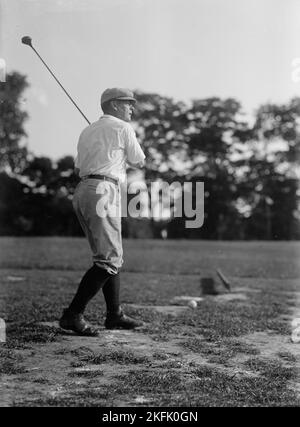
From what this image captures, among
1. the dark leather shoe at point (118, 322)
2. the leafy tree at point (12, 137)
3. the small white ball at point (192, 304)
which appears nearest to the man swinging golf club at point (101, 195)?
the dark leather shoe at point (118, 322)

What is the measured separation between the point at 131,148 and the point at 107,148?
7.2 inches

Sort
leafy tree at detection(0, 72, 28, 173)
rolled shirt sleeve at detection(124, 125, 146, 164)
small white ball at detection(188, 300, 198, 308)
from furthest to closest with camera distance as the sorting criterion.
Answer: leafy tree at detection(0, 72, 28, 173) → small white ball at detection(188, 300, 198, 308) → rolled shirt sleeve at detection(124, 125, 146, 164)

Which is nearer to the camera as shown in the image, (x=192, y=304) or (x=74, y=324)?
(x=74, y=324)

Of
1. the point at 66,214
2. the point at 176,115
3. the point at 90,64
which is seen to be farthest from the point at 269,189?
the point at 90,64

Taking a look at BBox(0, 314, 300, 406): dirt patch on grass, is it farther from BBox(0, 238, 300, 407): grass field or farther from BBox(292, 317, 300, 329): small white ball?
BBox(292, 317, 300, 329): small white ball

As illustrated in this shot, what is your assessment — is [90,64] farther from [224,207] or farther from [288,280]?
[224,207]

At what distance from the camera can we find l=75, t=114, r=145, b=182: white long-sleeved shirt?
4.21 meters

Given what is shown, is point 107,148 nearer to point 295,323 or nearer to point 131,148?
point 131,148

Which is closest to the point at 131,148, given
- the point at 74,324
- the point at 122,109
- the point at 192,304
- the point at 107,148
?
the point at 107,148

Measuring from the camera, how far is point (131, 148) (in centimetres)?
427

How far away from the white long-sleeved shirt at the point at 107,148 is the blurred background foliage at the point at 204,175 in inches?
896

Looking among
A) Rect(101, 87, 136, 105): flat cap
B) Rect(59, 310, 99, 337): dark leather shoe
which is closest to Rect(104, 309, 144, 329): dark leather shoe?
Rect(59, 310, 99, 337): dark leather shoe
